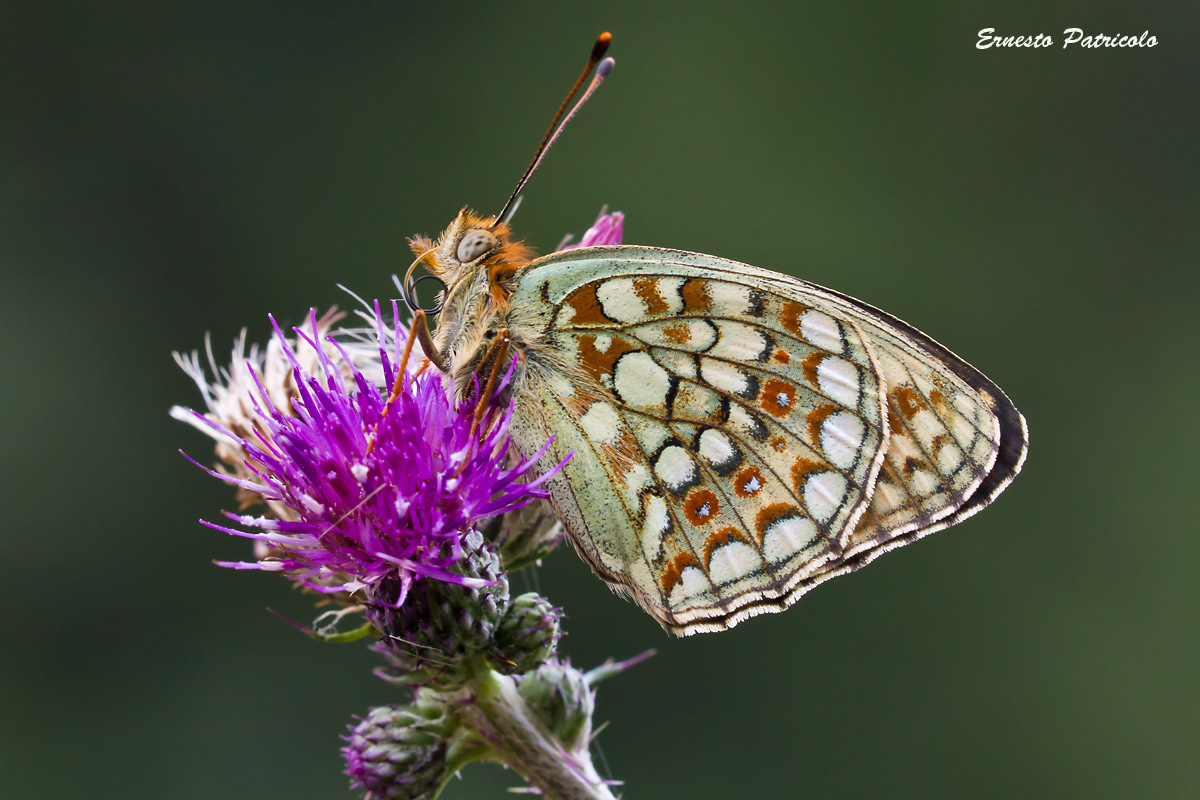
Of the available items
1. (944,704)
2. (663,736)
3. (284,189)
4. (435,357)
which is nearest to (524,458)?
(435,357)

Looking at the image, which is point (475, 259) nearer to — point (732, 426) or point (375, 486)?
point (375, 486)

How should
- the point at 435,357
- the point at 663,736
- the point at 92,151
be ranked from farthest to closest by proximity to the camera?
1. the point at 92,151
2. the point at 663,736
3. the point at 435,357

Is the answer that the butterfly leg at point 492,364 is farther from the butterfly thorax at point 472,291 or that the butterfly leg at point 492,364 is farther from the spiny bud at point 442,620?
the spiny bud at point 442,620

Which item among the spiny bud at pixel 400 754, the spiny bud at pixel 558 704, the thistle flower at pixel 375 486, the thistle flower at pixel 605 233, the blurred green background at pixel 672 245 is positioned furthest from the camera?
the blurred green background at pixel 672 245

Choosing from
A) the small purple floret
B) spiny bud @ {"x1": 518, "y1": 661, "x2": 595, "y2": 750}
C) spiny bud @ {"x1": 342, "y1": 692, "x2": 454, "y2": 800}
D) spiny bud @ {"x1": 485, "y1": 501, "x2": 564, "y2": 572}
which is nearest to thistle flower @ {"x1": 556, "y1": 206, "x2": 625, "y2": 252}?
the small purple floret

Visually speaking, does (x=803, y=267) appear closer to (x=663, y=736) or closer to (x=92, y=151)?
(x=663, y=736)

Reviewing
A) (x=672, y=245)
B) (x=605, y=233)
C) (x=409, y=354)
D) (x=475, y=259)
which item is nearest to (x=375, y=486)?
(x=409, y=354)

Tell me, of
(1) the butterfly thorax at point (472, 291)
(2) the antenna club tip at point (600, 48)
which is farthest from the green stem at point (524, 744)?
(2) the antenna club tip at point (600, 48)
